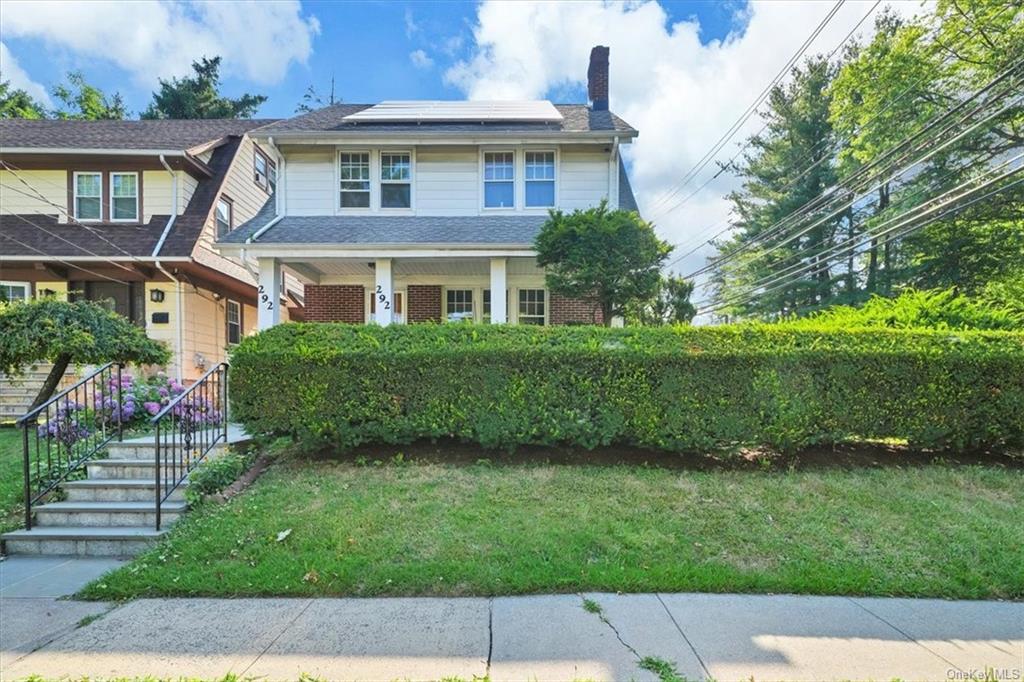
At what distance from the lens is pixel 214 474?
5047 mm

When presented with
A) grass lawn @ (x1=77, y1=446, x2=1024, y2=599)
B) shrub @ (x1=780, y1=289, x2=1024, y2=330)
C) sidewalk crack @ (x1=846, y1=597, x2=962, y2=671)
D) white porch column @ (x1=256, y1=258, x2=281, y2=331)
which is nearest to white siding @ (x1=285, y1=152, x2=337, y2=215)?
white porch column @ (x1=256, y1=258, x2=281, y2=331)

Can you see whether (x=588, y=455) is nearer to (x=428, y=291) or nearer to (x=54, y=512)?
(x=54, y=512)

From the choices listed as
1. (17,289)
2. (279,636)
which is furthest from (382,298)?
(17,289)

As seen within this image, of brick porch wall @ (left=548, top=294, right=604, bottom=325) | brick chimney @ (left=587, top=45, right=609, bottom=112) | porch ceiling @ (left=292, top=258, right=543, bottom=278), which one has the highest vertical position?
brick chimney @ (left=587, top=45, right=609, bottom=112)

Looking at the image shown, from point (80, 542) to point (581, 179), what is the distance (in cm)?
1003

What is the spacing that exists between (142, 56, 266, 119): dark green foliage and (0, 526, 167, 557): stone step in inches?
975

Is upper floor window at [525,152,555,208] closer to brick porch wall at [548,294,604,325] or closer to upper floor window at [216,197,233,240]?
brick porch wall at [548,294,604,325]

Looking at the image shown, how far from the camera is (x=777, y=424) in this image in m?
5.43

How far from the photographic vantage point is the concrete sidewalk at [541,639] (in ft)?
8.80

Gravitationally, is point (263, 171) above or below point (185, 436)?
above

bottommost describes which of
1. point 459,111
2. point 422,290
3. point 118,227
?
point 422,290

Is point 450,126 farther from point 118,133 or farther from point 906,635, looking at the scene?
point 906,635

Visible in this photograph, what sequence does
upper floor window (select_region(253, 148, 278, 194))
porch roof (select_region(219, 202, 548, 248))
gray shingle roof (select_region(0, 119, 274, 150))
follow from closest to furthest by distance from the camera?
porch roof (select_region(219, 202, 548, 248)), gray shingle roof (select_region(0, 119, 274, 150)), upper floor window (select_region(253, 148, 278, 194))

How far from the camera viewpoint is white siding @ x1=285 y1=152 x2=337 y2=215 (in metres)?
11.0
